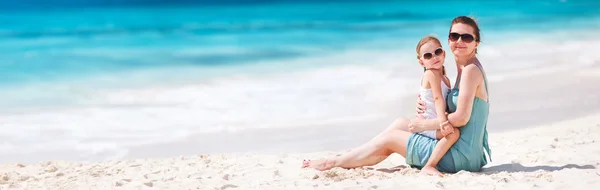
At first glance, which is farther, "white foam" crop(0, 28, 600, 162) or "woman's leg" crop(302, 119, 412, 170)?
"white foam" crop(0, 28, 600, 162)

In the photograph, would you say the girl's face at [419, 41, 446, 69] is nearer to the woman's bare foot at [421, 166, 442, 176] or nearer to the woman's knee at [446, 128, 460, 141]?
the woman's knee at [446, 128, 460, 141]

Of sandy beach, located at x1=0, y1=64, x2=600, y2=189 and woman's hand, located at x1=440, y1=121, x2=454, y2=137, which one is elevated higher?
woman's hand, located at x1=440, y1=121, x2=454, y2=137

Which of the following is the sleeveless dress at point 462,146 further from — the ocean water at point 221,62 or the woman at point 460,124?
the ocean water at point 221,62

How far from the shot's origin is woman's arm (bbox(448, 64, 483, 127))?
4.02m

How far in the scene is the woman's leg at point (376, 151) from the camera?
4301mm

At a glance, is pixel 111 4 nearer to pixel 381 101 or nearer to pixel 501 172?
pixel 381 101

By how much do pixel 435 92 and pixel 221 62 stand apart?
8.12 metres

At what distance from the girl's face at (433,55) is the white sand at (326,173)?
54 cm

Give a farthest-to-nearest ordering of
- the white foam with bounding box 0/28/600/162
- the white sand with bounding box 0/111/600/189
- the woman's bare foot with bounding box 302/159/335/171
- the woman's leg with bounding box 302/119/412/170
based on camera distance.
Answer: the white foam with bounding box 0/28/600/162, the woman's bare foot with bounding box 302/159/335/171, the woman's leg with bounding box 302/119/412/170, the white sand with bounding box 0/111/600/189

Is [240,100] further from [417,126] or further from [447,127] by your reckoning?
[447,127]

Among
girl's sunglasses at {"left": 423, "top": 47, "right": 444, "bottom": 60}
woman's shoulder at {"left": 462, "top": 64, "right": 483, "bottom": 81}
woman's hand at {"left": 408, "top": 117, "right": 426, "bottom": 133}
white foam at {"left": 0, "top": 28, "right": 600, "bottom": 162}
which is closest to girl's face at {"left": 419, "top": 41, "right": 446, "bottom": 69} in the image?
girl's sunglasses at {"left": 423, "top": 47, "right": 444, "bottom": 60}

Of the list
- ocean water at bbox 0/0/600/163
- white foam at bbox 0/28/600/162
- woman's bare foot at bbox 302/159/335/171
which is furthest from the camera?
ocean water at bbox 0/0/600/163

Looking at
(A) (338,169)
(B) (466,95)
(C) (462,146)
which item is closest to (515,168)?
→ (C) (462,146)

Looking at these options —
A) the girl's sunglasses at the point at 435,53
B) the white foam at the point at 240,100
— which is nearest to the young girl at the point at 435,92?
the girl's sunglasses at the point at 435,53
